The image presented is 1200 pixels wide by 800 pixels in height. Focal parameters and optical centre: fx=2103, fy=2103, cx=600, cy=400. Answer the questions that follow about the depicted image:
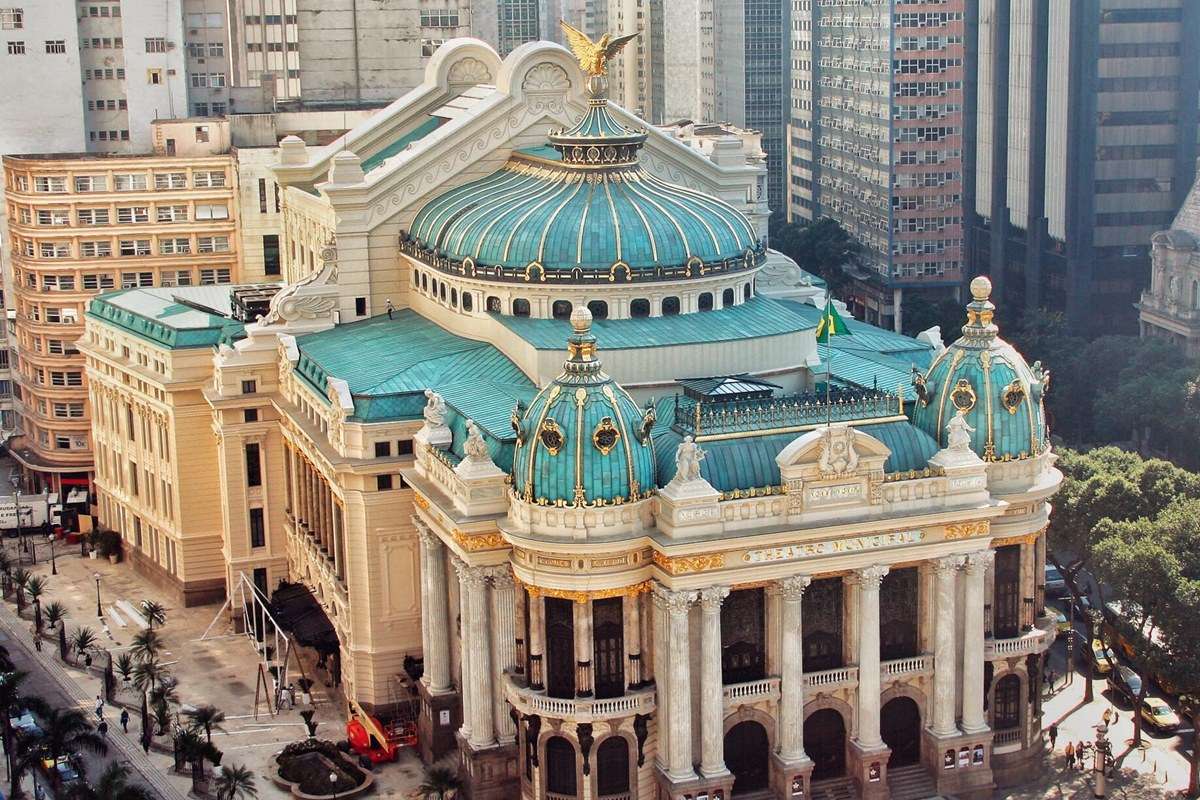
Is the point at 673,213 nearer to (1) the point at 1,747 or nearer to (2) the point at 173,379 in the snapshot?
(2) the point at 173,379

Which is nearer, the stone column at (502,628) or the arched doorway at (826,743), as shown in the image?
the stone column at (502,628)

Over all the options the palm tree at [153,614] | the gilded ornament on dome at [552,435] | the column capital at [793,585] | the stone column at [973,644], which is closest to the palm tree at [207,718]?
the palm tree at [153,614]

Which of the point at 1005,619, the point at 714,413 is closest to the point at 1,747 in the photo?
the point at 714,413

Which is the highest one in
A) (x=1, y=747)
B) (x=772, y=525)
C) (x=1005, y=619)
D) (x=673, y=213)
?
(x=673, y=213)

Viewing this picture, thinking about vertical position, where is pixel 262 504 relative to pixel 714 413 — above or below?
below

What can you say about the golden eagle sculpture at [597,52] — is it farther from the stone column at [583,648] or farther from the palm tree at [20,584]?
the palm tree at [20,584]

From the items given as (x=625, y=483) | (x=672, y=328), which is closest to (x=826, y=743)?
(x=625, y=483)
